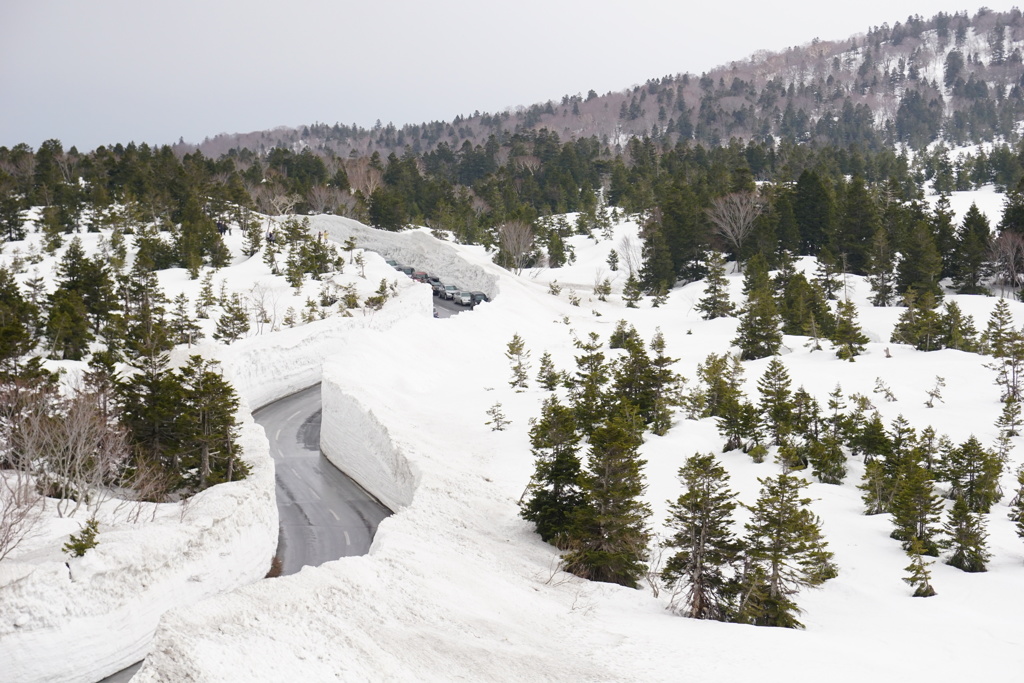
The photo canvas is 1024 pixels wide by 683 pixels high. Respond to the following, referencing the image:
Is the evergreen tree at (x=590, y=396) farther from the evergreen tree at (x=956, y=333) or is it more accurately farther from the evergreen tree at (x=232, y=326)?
the evergreen tree at (x=232, y=326)

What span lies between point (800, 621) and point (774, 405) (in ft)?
41.3

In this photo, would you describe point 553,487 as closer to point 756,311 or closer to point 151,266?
point 756,311

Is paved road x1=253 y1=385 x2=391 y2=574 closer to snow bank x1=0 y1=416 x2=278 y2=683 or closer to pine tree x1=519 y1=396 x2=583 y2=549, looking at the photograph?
snow bank x1=0 y1=416 x2=278 y2=683

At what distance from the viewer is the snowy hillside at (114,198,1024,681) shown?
1191 centimetres

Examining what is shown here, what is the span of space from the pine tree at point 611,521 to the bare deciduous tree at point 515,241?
179 ft

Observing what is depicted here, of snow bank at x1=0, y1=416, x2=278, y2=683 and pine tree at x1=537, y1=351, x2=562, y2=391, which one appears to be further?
pine tree at x1=537, y1=351, x2=562, y2=391

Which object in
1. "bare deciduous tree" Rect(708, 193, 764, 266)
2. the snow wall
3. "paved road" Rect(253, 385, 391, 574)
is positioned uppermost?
"bare deciduous tree" Rect(708, 193, 764, 266)

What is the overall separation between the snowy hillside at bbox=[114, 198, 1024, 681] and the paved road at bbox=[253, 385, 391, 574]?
101 cm

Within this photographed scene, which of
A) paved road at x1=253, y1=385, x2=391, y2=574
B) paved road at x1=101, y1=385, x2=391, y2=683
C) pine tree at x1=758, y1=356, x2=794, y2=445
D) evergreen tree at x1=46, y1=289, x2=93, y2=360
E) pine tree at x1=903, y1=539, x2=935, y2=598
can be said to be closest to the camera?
pine tree at x1=903, y1=539, x2=935, y2=598

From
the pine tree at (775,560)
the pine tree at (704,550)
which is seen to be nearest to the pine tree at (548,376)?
the pine tree at (704,550)

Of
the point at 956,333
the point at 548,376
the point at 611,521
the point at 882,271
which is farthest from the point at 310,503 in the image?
the point at 882,271

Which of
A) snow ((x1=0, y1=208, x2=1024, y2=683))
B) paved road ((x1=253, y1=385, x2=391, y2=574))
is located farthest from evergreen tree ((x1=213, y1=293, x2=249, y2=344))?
paved road ((x1=253, y1=385, x2=391, y2=574))

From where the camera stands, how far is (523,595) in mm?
16484

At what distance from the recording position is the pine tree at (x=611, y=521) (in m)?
18.2
